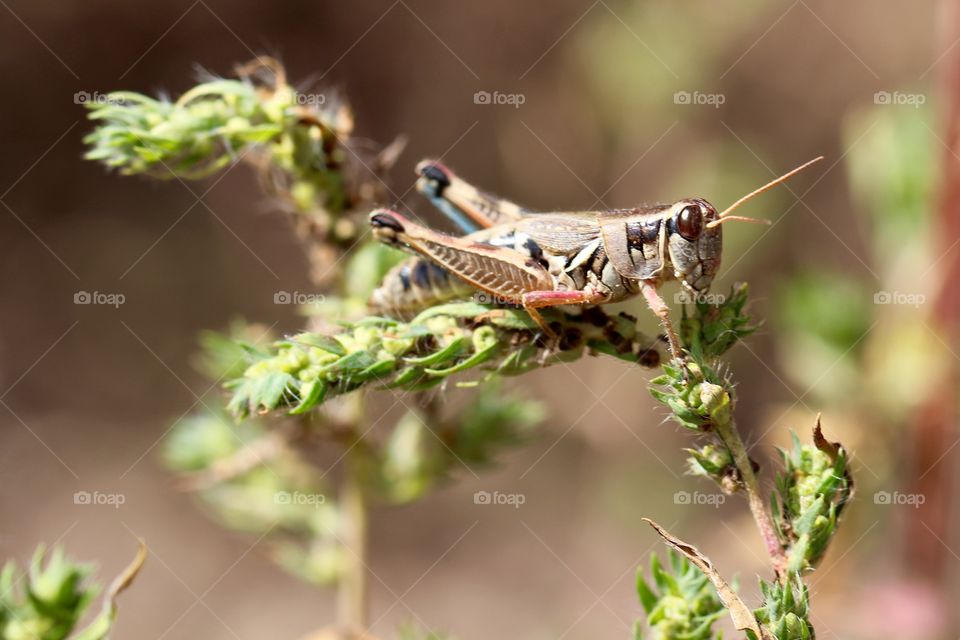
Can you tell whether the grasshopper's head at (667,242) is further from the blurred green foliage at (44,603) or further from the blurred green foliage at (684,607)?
the blurred green foliage at (44,603)

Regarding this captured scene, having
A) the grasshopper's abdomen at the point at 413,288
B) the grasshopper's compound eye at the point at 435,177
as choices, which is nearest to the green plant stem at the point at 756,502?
the grasshopper's abdomen at the point at 413,288

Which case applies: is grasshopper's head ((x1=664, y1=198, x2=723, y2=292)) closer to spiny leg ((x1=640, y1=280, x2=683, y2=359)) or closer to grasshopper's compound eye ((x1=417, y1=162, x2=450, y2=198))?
spiny leg ((x1=640, y1=280, x2=683, y2=359))

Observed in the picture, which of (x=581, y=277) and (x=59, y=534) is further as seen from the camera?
(x=59, y=534)

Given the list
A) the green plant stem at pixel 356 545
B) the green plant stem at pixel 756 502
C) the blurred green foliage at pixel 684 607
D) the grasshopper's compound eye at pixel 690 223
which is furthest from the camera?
the green plant stem at pixel 356 545

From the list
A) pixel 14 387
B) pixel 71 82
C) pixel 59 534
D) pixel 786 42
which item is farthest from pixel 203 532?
pixel 786 42

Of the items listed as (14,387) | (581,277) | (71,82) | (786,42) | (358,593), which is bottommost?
(358,593)

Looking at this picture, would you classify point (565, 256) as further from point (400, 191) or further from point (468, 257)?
point (400, 191)

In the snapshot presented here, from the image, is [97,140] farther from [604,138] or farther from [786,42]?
[786,42]
